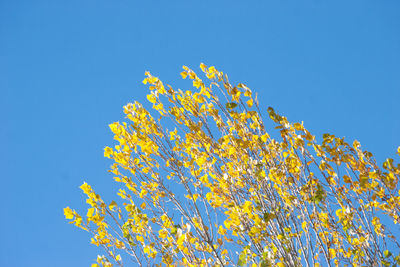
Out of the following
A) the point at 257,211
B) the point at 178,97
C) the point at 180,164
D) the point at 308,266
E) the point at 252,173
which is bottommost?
the point at 308,266

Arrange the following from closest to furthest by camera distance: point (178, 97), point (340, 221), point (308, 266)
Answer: point (308, 266) < point (340, 221) < point (178, 97)

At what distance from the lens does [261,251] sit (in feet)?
7.99

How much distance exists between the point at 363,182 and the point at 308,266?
1.95 feet

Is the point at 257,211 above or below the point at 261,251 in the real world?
above

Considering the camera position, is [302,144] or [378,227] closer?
[302,144]

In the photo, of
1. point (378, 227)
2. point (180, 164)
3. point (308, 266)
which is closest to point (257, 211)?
point (308, 266)

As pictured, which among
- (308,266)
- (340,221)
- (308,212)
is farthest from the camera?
(340,221)

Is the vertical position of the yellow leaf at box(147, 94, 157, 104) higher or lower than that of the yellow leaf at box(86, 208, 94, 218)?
higher

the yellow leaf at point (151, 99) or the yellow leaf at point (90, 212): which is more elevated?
the yellow leaf at point (151, 99)

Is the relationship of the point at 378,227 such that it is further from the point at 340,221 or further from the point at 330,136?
the point at 330,136

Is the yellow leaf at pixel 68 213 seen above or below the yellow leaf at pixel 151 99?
below

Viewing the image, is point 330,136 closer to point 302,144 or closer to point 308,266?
point 302,144

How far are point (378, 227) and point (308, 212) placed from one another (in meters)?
0.69

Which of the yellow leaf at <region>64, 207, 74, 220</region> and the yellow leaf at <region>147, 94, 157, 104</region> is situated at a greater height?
the yellow leaf at <region>147, 94, 157, 104</region>
